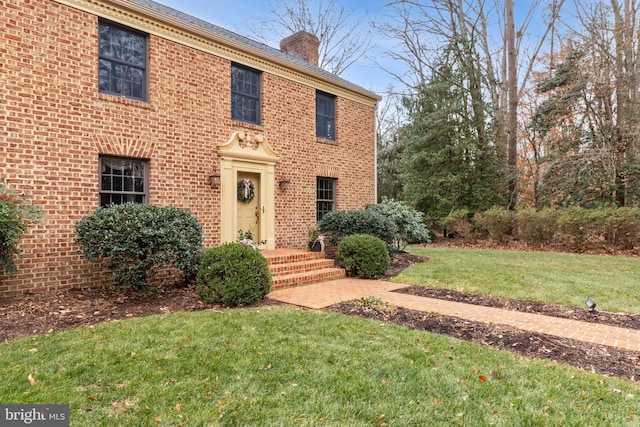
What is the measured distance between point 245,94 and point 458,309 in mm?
6796

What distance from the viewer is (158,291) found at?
6371mm

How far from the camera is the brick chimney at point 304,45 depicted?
1394 cm

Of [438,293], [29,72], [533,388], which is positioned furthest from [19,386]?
[438,293]

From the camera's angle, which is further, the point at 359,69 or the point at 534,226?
the point at 359,69

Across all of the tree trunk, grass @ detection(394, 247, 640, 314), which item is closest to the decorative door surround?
grass @ detection(394, 247, 640, 314)

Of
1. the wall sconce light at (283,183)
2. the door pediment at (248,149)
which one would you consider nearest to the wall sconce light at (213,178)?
the door pediment at (248,149)

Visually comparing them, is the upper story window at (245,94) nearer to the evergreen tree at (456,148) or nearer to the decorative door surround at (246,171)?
the decorative door surround at (246,171)

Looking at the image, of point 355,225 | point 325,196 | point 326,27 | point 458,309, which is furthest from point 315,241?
point 326,27

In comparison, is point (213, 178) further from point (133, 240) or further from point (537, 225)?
point (537, 225)

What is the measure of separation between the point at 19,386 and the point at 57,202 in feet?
13.8

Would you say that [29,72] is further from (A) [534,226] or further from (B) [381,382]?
(A) [534,226]

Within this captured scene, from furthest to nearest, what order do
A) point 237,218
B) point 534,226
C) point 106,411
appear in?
point 534,226 → point 237,218 → point 106,411

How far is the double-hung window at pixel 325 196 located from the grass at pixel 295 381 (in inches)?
270

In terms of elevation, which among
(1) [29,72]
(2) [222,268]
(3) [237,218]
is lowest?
(2) [222,268]
